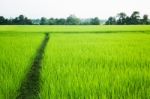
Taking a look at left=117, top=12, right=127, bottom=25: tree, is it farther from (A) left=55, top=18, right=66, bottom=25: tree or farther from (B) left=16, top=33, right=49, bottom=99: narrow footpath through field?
(B) left=16, top=33, right=49, bottom=99: narrow footpath through field

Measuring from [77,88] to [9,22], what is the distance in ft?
140

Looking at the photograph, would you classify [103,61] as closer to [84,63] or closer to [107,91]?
[84,63]

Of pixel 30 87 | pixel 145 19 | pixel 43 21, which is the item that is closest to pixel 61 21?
pixel 43 21

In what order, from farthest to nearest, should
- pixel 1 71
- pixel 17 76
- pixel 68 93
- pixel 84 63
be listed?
pixel 84 63 < pixel 1 71 < pixel 17 76 < pixel 68 93

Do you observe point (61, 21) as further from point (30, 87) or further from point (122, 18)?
point (30, 87)

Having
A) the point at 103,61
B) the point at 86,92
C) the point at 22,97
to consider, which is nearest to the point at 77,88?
the point at 86,92

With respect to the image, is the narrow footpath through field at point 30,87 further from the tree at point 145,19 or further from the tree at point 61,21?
the tree at point 61,21

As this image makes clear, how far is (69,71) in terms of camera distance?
3.78 meters

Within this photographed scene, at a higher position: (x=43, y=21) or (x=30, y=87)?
(x=43, y=21)

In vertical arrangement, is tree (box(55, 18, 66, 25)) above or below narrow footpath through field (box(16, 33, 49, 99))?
above

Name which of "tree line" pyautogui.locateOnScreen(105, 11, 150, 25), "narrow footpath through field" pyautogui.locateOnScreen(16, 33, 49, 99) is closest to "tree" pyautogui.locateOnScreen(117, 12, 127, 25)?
"tree line" pyautogui.locateOnScreen(105, 11, 150, 25)

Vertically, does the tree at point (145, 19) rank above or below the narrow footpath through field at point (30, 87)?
above

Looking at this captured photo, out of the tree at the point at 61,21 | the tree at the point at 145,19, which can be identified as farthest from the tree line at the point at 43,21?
the tree at the point at 145,19

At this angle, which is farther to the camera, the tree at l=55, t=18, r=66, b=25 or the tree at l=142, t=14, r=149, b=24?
the tree at l=55, t=18, r=66, b=25
